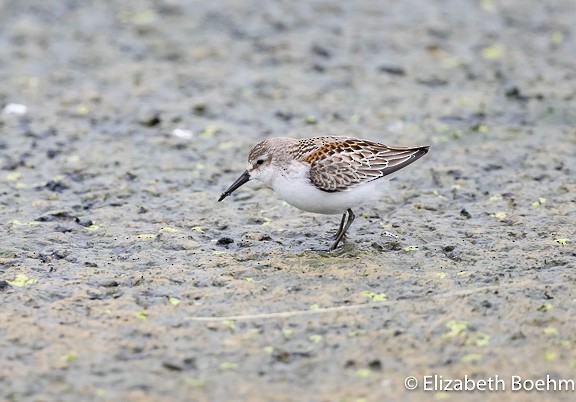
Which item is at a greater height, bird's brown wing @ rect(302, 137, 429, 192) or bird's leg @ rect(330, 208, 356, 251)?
bird's brown wing @ rect(302, 137, 429, 192)

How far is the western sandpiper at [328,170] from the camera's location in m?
7.96

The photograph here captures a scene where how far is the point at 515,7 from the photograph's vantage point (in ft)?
47.5

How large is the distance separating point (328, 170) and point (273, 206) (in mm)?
1355

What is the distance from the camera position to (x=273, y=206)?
9203mm

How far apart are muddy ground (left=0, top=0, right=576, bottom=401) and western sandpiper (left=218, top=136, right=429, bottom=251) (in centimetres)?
45

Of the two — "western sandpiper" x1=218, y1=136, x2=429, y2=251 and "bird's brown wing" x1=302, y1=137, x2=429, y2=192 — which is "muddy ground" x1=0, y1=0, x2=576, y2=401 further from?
Answer: "bird's brown wing" x1=302, y1=137, x2=429, y2=192

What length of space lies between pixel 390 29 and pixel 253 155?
613 centimetres

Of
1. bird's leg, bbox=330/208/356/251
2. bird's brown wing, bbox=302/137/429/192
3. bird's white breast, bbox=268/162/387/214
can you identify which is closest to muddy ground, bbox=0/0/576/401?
bird's leg, bbox=330/208/356/251

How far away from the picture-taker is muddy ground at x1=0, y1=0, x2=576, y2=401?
20.3 feet

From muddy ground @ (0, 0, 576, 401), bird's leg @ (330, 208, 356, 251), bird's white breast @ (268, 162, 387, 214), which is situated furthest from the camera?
bird's leg @ (330, 208, 356, 251)

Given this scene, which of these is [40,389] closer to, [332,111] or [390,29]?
[332,111]

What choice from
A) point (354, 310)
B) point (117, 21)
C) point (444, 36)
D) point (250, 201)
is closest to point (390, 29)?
point (444, 36)

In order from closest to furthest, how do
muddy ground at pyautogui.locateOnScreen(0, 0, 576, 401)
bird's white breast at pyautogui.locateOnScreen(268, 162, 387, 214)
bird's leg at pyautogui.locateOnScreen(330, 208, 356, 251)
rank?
muddy ground at pyautogui.locateOnScreen(0, 0, 576, 401), bird's white breast at pyautogui.locateOnScreen(268, 162, 387, 214), bird's leg at pyautogui.locateOnScreen(330, 208, 356, 251)

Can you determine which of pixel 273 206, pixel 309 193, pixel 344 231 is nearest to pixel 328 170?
pixel 309 193
